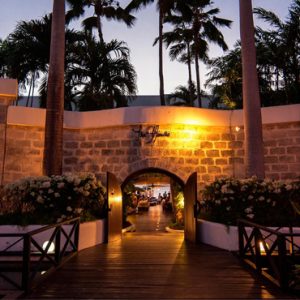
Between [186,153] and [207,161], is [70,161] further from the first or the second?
[207,161]

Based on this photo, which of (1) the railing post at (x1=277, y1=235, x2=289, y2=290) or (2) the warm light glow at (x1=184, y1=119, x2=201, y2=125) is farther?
(2) the warm light glow at (x1=184, y1=119, x2=201, y2=125)

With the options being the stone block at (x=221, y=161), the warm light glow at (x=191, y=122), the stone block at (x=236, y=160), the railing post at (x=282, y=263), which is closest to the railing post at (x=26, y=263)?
the railing post at (x=282, y=263)

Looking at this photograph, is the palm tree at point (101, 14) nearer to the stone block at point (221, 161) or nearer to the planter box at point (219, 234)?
the stone block at point (221, 161)

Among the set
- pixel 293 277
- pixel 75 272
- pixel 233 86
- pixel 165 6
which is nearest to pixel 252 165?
pixel 293 277

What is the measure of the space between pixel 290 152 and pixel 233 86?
723 centimetres

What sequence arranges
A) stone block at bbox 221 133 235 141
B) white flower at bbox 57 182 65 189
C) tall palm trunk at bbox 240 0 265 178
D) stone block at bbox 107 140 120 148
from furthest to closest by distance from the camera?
stone block at bbox 221 133 235 141
stone block at bbox 107 140 120 148
tall palm trunk at bbox 240 0 265 178
white flower at bbox 57 182 65 189

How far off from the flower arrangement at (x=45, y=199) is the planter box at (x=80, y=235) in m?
0.28

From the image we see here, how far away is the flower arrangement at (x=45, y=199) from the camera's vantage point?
8.02 metres

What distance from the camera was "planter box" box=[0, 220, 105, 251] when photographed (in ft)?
24.7

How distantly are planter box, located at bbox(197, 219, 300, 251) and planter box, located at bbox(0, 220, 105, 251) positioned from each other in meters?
2.53

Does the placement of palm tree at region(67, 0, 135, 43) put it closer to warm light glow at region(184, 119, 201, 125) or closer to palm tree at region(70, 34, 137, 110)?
palm tree at region(70, 34, 137, 110)

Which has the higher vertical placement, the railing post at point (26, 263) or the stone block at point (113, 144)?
the stone block at point (113, 144)

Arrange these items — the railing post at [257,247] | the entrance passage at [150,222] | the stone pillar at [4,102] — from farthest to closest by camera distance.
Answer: the entrance passage at [150,222] → the stone pillar at [4,102] → the railing post at [257,247]

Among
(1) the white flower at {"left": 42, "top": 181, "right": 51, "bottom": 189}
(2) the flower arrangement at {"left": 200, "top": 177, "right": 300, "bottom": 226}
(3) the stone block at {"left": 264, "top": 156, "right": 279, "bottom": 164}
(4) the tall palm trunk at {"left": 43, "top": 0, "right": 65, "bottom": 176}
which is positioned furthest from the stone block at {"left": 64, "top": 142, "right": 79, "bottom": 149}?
(3) the stone block at {"left": 264, "top": 156, "right": 279, "bottom": 164}
